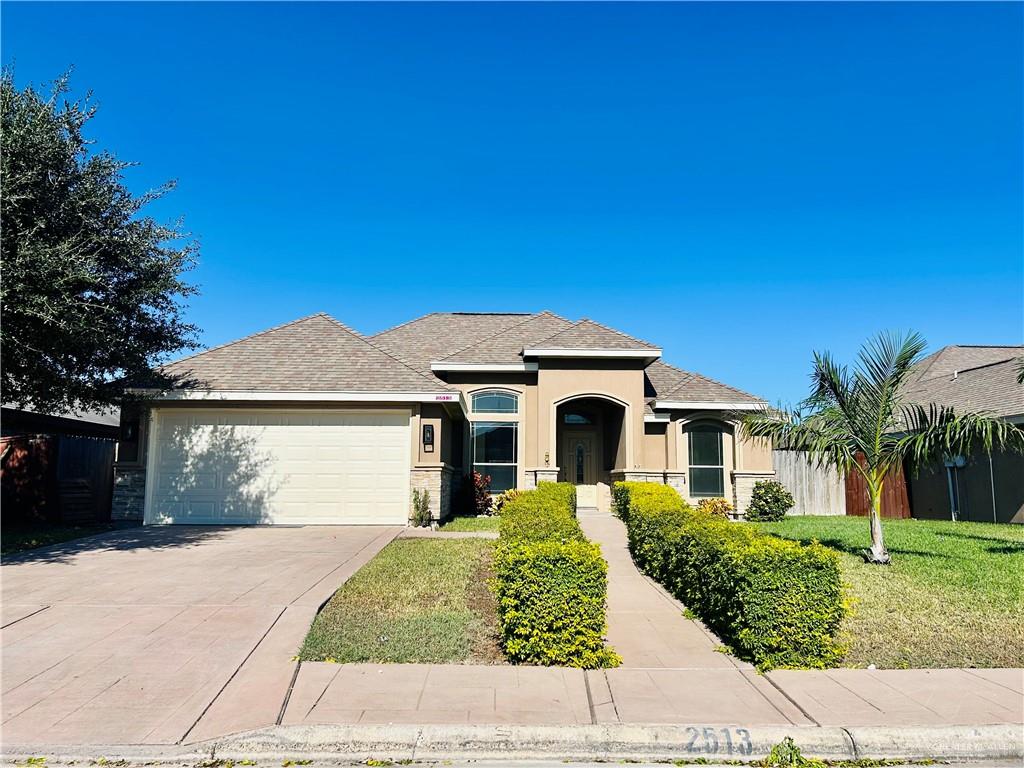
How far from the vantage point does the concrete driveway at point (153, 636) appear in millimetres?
4441

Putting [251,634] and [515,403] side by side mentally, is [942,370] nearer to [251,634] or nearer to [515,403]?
[515,403]

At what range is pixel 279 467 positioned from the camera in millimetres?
14531

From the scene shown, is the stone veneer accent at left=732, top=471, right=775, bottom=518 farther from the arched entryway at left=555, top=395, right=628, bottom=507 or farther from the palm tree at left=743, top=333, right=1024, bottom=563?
the palm tree at left=743, top=333, right=1024, bottom=563

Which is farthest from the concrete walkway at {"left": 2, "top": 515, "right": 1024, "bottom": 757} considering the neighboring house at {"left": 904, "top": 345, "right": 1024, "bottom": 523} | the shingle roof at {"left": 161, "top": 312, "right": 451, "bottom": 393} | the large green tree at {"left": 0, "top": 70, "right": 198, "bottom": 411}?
the neighboring house at {"left": 904, "top": 345, "right": 1024, "bottom": 523}

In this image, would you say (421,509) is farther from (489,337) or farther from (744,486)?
(744,486)

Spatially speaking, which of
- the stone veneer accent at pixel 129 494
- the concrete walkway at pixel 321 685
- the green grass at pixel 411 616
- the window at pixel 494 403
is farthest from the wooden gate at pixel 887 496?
the stone veneer accent at pixel 129 494

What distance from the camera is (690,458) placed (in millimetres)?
18594

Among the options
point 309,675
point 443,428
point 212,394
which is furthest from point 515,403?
point 309,675

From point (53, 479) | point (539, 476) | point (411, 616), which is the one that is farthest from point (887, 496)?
point (53, 479)

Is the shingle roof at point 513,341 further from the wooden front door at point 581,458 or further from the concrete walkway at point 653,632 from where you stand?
the concrete walkway at point 653,632

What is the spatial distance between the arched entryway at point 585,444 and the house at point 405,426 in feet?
0.14

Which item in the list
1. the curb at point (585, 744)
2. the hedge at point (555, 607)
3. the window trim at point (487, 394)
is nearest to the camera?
the curb at point (585, 744)

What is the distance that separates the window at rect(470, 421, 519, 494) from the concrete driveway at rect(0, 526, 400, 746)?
7.64 m

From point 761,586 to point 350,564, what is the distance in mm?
6107
